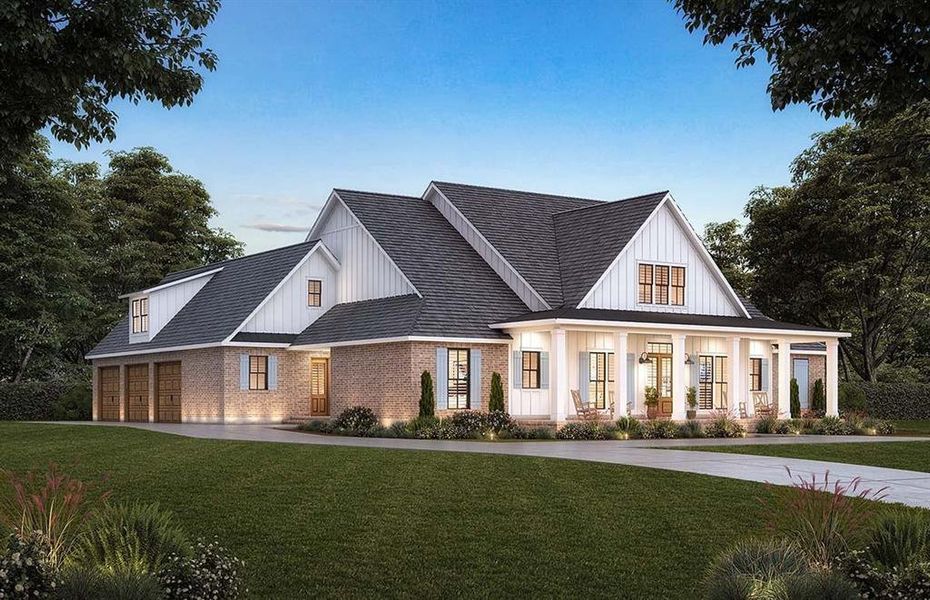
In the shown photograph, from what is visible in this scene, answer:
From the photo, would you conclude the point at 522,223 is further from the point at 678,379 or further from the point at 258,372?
the point at 258,372

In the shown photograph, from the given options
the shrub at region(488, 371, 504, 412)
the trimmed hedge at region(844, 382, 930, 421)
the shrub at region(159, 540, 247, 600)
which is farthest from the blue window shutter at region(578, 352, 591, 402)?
the shrub at region(159, 540, 247, 600)

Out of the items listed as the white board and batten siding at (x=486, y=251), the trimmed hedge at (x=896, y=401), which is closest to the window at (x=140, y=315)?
the white board and batten siding at (x=486, y=251)

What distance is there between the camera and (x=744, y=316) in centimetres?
3941

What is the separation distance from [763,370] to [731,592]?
33143 millimetres

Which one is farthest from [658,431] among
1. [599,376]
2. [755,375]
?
[755,375]

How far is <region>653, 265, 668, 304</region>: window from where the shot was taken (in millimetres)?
37812

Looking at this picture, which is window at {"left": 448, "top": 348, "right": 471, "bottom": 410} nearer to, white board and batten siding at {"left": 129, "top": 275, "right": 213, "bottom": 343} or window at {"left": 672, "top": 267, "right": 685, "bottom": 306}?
window at {"left": 672, "top": 267, "right": 685, "bottom": 306}

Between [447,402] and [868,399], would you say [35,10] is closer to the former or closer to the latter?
[447,402]

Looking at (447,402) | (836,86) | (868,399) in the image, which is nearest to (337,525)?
(836,86)

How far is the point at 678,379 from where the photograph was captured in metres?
34.8

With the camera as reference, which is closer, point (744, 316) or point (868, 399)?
point (744, 316)

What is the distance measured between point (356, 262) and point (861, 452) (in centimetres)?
2008

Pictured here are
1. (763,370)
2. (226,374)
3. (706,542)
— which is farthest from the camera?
(763,370)

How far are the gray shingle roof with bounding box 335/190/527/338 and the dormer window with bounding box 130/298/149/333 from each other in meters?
9.14
